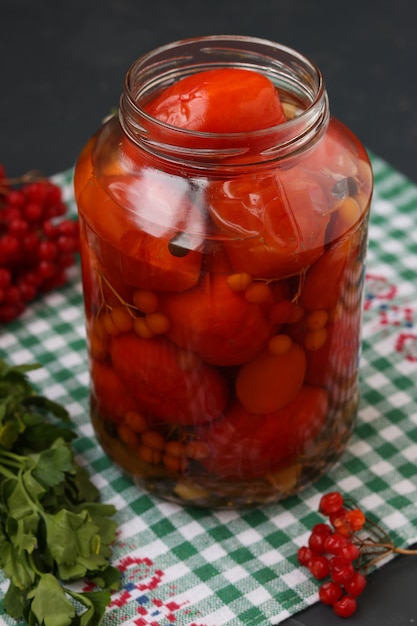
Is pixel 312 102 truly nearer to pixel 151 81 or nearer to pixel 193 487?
pixel 151 81

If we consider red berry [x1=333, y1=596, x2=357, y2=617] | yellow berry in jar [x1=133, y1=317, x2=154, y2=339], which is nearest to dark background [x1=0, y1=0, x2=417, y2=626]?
yellow berry in jar [x1=133, y1=317, x2=154, y2=339]

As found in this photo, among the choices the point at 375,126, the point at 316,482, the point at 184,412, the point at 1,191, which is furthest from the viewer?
the point at 375,126

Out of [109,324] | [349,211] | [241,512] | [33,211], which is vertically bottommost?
[241,512]

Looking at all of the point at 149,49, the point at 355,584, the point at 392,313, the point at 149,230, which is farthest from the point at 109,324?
the point at 149,49

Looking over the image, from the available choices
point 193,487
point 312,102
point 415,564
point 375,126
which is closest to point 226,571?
point 193,487

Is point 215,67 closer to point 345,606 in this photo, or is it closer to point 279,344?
point 279,344

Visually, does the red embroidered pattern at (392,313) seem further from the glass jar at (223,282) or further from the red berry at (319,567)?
the red berry at (319,567)
